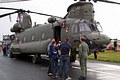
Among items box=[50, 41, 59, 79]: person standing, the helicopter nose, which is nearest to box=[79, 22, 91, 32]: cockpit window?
the helicopter nose

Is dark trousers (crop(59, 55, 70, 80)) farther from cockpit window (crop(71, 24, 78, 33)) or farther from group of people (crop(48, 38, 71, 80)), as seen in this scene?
cockpit window (crop(71, 24, 78, 33))

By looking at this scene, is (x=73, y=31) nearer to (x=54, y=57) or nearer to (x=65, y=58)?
(x=54, y=57)

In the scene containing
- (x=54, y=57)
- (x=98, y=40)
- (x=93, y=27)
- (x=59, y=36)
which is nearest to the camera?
(x=54, y=57)

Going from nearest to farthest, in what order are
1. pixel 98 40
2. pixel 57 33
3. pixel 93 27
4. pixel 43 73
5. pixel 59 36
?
pixel 43 73, pixel 98 40, pixel 93 27, pixel 59 36, pixel 57 33

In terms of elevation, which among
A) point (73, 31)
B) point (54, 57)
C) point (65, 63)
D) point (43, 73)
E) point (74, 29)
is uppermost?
point (74, 29)

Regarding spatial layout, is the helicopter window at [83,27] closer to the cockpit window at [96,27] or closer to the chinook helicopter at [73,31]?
the chinook helicopter at [73,31]

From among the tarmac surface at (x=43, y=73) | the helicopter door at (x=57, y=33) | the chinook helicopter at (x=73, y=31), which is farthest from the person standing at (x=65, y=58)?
the helicopter door at (x=57, y=33)

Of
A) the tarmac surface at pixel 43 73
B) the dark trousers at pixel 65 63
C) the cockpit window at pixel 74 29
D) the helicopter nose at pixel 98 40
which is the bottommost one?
the tarmac surface at pixel 43 73

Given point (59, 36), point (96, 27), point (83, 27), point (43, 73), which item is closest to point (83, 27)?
point (83, 27)

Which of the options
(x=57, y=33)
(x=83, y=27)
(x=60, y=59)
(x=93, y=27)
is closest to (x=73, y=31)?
(x=83, y=27)

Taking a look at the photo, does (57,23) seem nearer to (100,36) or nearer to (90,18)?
(90,18)

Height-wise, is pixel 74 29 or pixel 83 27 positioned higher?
pixel 83 27

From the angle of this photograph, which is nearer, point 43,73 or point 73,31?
point 43,73

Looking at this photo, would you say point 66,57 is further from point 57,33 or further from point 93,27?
point 57,33
